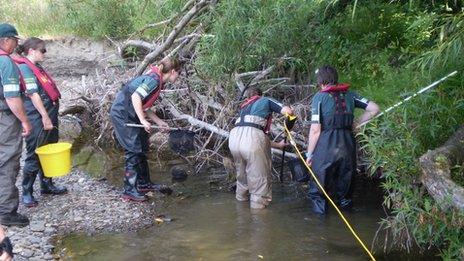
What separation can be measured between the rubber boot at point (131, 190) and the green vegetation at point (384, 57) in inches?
78.9

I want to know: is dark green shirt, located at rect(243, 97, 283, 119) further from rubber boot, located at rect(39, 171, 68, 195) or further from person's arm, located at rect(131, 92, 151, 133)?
rubber boot, located at rect(39, 171, 68, 195)

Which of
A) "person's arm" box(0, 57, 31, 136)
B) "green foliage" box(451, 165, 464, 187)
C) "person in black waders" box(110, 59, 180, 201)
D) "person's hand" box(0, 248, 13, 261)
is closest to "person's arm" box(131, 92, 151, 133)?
"person in black waders" box(110, 59, 180, 201)

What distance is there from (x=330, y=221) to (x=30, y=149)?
3.68 metres

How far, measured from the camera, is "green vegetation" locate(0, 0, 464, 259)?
4564mm

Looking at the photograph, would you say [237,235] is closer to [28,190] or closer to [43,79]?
[28,190]

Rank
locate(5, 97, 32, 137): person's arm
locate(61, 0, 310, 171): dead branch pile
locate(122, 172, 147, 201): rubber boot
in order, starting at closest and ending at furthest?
locate(5, 97, 32, 137): person's arm → locate(122, 172, 147, 201): rubber boot → locate(61, 0, 310, 171): dead branch pile

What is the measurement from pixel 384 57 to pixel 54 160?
179 inches

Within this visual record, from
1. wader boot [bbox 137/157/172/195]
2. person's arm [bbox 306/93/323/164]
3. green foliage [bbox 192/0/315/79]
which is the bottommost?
wader boot [bbox 137/157/172/195]

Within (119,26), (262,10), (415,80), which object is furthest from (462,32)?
(119,26)

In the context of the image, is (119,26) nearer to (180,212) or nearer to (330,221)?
(180,212)

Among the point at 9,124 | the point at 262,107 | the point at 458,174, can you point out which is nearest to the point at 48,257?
the point at 9,124

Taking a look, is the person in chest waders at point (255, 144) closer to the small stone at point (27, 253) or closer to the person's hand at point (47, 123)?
the person's hand at point (47, 123)

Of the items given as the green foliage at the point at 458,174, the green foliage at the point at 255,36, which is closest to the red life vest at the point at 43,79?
the green foliage at the point at 255,36

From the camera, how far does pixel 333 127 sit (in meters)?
6.04
